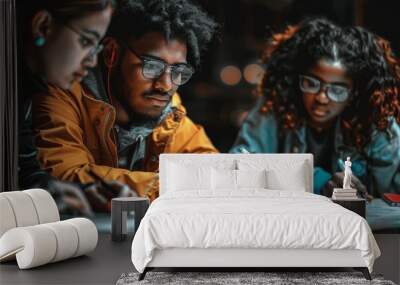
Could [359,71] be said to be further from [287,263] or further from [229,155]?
[287,263]

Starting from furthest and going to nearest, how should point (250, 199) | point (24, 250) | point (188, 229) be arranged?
point (250, 199)
point (24, 250)
point (188, 229)

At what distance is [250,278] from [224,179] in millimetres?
1851

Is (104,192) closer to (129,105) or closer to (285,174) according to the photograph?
(129,105)

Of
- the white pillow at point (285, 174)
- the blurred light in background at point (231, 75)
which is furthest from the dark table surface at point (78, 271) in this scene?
the blurred light in background at point (231, 75)

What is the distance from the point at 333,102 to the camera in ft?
26.1

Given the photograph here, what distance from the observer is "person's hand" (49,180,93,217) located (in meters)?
7.89

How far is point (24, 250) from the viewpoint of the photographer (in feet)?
17.2

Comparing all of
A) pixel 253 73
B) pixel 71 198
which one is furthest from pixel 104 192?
pixel 253 73

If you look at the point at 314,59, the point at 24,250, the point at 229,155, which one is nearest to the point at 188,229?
the point at 24,250

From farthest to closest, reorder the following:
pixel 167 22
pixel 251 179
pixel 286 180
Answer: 1. pixel 167 22
2. pixel 286 180
3. pixel 251 179

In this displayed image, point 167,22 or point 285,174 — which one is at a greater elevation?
point 167,22

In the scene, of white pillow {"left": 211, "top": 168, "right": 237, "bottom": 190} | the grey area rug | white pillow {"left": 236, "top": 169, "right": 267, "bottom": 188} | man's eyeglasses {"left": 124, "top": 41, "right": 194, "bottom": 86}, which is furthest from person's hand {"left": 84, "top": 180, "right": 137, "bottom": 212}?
the grey area rug

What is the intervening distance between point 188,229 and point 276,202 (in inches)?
37.7

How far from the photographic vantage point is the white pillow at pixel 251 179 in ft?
21.8
